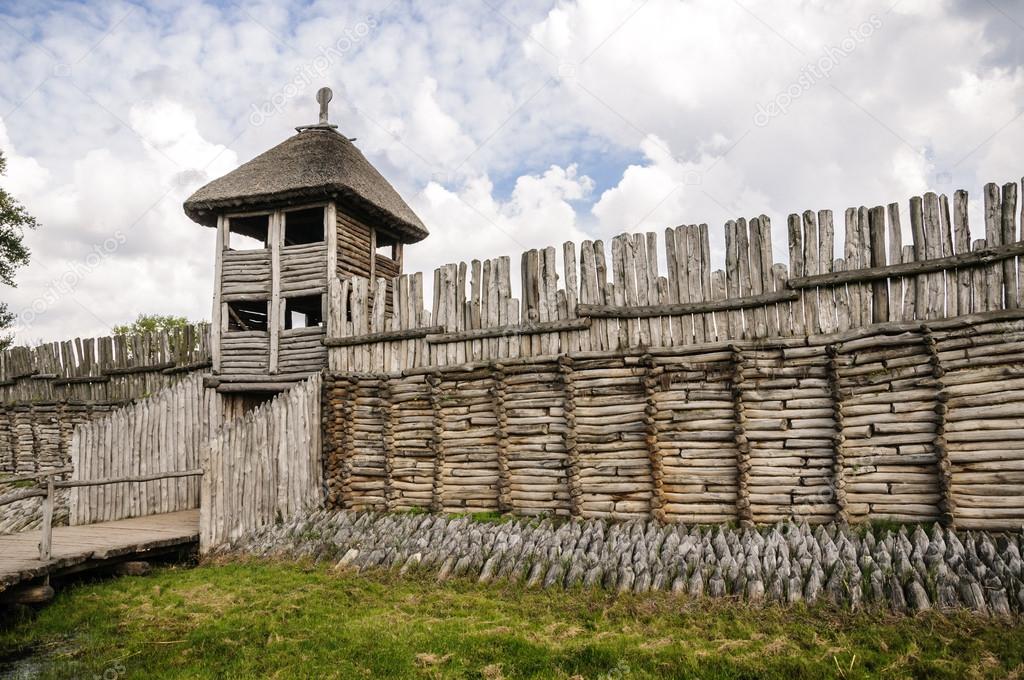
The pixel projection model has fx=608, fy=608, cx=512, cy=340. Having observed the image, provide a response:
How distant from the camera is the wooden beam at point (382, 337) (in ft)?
39.0

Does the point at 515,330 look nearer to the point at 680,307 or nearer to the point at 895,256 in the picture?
the point at 680,307

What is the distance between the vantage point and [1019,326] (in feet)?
24.9

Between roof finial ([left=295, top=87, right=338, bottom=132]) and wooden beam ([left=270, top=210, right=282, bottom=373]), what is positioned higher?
roof finial ([left=295, top=87, right=338, bottom=132])

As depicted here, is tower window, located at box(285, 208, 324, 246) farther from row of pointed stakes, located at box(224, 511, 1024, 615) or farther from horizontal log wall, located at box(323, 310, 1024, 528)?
row of pointed stakes, located at box(224, 511, 1024, 615)

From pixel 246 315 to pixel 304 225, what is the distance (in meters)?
3.42

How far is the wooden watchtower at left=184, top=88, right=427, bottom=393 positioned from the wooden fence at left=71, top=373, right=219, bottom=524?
1.32 metres

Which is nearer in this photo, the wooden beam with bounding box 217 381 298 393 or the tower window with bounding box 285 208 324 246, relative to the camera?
the wooden beam with bounding box 217 381 298 393

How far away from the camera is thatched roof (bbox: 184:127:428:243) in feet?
48.4

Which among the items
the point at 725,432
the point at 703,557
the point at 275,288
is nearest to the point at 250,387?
the point at 275,288

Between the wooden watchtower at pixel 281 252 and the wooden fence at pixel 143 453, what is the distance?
1.32 metres

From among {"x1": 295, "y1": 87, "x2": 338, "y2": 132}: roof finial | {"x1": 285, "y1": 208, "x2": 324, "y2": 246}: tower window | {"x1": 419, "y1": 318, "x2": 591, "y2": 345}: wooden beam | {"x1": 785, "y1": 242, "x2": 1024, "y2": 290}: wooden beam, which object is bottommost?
{"x1": 419, "y1": 318, "x2": 591, "y2": 345}: wooden beam

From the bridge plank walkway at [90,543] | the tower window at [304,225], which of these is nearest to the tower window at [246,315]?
the tower window at [304,225]

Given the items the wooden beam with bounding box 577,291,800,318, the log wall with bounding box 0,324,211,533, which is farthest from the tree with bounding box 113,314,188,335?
the wooden beam with bounding box 577,291,800,318

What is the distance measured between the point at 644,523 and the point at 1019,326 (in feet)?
18.2
